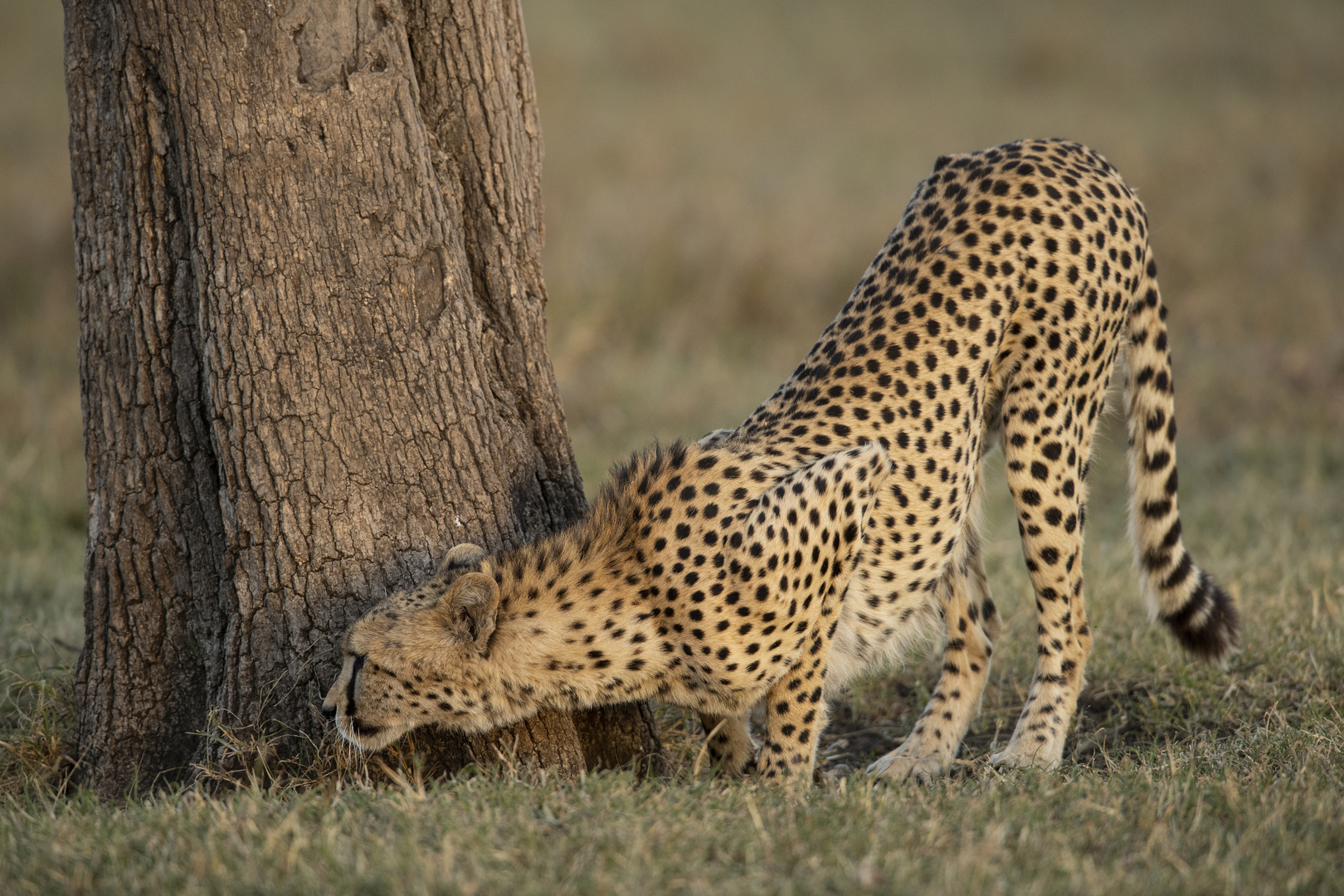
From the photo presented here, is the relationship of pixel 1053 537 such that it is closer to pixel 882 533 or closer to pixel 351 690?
pixel 882 533

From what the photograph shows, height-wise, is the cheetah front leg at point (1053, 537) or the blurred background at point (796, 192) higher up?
the blurred background at point (796, 192)

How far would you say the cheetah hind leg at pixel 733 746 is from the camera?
3012mm

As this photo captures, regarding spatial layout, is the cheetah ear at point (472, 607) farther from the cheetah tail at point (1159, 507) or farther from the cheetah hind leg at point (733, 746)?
the cheetah tail at point (1159, 507)

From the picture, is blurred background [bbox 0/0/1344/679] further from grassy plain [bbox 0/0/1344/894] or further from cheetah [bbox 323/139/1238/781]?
cheetah [bbox 323/139/1238/781]

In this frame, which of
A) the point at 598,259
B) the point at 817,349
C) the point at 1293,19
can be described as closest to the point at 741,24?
the point at 1293,19

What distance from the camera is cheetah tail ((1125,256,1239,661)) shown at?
10.7 ft

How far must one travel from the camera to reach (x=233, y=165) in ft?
8.65

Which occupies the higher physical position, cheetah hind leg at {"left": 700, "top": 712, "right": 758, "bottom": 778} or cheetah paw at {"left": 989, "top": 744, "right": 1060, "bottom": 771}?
cheetah hind leg at {"left": 700, "top": 712, "right": 758, "bottom": 778}

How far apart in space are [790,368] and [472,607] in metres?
4.93

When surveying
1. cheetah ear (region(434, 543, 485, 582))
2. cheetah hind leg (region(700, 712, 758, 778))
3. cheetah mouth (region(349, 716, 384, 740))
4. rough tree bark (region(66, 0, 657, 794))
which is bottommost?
cheetah hind leg (region(700, 712, 758, 778))

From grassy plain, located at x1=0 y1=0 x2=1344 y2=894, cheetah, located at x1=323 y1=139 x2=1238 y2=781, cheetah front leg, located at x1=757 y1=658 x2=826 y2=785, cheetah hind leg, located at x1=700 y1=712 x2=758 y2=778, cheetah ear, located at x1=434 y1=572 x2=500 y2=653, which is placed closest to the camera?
grassy plain, located at x1=0 y1=0 x2=1344 y2=894

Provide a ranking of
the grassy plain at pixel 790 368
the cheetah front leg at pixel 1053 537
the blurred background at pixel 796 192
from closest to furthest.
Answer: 1. the grassy plain at pixel 790 368
2. the cheetah front leg at pixel 1053 537
3. the blurred background at pixel 796 192

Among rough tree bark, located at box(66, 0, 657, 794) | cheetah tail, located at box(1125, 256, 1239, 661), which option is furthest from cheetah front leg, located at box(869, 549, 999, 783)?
rough tree bark, located at box(66, 0, 657, 794)

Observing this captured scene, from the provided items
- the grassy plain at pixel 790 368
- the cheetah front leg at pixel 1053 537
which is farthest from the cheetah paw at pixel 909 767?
the cheetah front leg at pixel 1053 537
